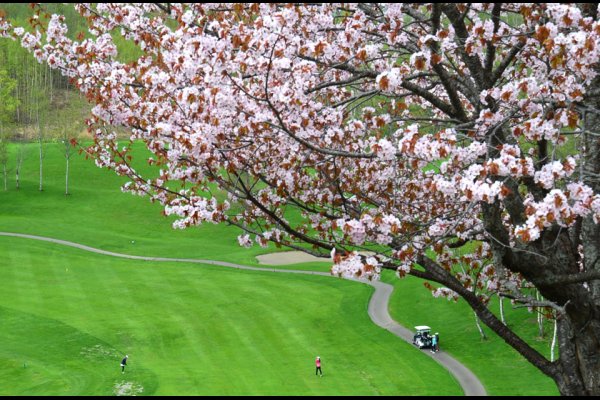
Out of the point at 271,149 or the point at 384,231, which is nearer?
the point at 384,231

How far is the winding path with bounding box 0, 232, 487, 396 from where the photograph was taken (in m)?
28.3

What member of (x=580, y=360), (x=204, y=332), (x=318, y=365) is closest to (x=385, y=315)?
(x=204, y=332)

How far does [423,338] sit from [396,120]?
2492 cm

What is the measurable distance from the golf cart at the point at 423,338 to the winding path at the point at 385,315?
1.53 feet

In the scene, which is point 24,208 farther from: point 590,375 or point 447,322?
point 590,375

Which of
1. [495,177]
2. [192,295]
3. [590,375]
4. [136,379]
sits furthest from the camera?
[192,295]

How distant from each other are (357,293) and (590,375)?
34142 mm

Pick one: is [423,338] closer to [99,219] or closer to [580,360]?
[580,360]

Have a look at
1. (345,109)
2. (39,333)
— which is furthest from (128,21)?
(39,333)

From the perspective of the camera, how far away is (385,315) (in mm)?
39031

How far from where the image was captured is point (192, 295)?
40.3m

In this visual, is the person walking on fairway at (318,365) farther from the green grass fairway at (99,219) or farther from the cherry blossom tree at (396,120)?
the green grass fairway at (99,219)

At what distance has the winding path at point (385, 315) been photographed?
28.3 metres

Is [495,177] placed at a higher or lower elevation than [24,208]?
higher
